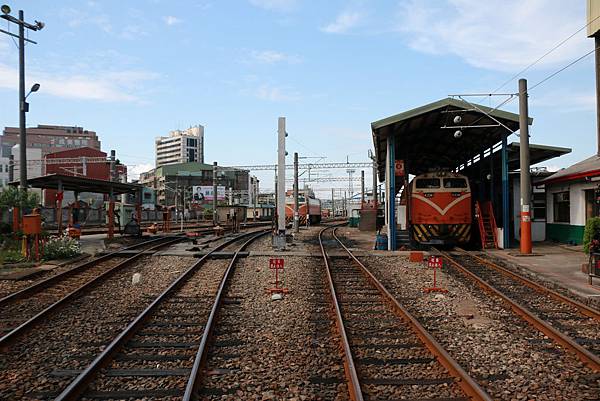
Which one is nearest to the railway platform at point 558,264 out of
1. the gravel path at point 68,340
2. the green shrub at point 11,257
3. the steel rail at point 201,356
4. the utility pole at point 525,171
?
the utility pole at point 525,171

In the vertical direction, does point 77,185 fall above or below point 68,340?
above

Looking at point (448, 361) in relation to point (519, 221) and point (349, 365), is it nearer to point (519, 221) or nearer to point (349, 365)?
point (349, 365)

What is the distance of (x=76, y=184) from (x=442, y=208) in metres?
17.1

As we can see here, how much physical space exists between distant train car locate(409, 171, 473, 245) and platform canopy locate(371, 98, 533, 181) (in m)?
2.14

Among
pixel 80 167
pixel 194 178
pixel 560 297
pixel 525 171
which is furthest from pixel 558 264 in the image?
pixel 194 178

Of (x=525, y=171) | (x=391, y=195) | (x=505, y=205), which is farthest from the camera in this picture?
(x=505, y=205)

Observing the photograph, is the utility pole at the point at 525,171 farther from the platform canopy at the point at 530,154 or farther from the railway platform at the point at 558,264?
the platform canopy at the point at 530,154

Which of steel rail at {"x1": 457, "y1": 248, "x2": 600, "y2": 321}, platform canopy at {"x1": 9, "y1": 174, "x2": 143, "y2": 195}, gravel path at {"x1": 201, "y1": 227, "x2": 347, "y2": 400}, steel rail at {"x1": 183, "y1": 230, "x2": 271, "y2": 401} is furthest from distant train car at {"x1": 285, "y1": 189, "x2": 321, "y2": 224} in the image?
steel rail at {"x1": 183, "y1": 230, "x2": 271, "y2": 401}

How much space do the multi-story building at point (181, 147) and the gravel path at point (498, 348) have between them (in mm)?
148653

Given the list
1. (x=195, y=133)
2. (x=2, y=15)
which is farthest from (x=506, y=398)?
(x=195, y=133)

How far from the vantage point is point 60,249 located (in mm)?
16953

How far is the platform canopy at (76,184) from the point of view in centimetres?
2194

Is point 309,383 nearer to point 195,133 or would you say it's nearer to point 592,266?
point 592,266

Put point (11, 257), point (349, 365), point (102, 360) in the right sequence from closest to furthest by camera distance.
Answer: point (349, 365) → point (102, 360) → point (11, 257)
